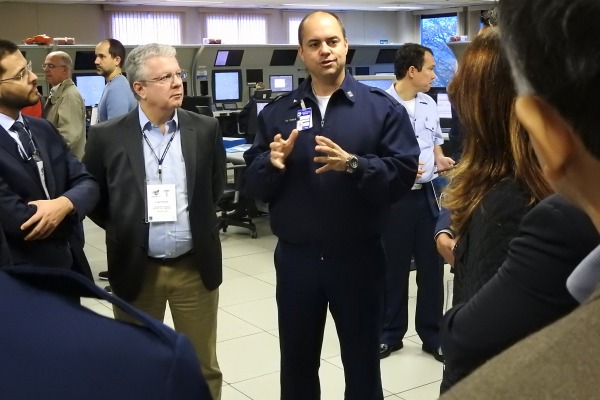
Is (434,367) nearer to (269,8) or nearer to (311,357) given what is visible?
(311,357)

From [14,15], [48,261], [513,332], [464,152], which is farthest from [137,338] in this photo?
[14,15]

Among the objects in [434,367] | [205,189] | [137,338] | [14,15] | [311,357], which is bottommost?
[434,367]

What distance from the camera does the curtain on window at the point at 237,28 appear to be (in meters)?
16.0

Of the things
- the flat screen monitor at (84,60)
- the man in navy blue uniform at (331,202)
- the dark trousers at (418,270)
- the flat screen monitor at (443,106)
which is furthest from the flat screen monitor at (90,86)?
the man in navy blue uniform at (331,202)

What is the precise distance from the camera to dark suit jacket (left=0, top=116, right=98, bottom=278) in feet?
8.59

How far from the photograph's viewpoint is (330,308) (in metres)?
2.79

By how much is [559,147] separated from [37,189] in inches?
92.9

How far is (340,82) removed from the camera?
2.83 meters

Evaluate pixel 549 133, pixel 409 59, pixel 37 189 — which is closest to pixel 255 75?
pixel 409 59

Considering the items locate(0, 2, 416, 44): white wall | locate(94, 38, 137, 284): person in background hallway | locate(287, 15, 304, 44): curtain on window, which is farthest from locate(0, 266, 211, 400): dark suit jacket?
locate(287, 15, 304, 44): curtain on window

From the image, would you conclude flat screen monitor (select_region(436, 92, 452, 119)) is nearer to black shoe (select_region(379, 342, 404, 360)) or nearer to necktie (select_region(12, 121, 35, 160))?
black shoe (select_region(379, 342, 404, 360))

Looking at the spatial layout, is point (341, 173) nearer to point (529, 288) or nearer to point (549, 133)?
point (529, 288)

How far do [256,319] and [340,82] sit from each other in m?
2.15

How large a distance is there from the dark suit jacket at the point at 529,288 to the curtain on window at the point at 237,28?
595 inches
